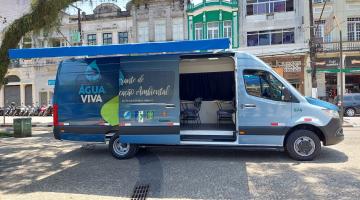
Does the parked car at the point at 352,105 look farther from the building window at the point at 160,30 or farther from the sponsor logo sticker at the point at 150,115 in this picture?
the sponsor logo sticker at the point at 150,115

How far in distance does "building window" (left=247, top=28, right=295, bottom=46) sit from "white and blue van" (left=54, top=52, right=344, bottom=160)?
20.9 metres

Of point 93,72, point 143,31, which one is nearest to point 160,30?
point 143,31

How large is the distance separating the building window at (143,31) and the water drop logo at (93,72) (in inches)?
939

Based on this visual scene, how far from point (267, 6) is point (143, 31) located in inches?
445

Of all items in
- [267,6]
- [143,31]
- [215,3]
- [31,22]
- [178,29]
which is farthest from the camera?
[143,31]

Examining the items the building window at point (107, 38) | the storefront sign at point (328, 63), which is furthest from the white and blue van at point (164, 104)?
the building window at point (107, 38)

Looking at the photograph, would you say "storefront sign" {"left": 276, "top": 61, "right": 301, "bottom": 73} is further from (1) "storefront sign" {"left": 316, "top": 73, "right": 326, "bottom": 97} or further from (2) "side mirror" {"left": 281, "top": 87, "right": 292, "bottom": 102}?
(2) "side mirror" {"left": 281, "top": 87, "right": 292, "bottom": 102}

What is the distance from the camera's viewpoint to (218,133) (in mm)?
8641

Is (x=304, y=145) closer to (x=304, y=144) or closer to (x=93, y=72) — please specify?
(x=304, y=144)

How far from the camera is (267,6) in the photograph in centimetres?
2923

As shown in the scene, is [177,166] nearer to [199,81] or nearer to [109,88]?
[109,88]

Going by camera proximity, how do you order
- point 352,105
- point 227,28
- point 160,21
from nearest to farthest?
point 352,105
point 227,28
point 160,21

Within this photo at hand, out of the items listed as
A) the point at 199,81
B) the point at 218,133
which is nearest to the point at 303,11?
the point at 199,81

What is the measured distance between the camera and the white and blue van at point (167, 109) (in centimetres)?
815
